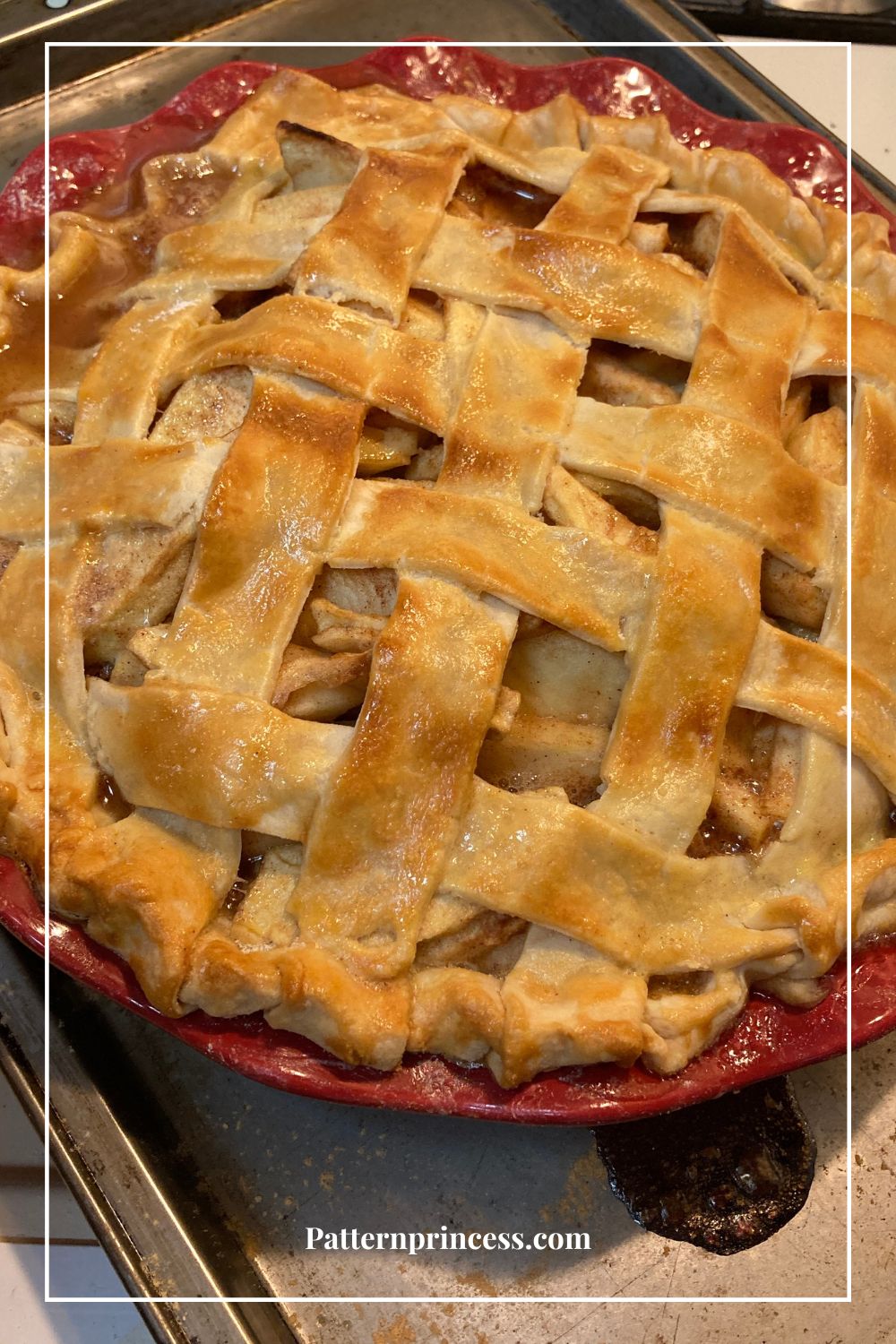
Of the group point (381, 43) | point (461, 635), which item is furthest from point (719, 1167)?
point (381, 43)

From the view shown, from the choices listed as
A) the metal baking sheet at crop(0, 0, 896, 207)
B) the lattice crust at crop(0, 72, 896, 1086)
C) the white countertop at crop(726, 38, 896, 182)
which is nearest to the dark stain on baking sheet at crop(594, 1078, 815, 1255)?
the lattice crust at crop(0, 72, 896, 1086)

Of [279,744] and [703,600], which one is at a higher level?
[703,600]

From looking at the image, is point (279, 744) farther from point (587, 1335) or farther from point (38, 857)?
point (587, 1335)

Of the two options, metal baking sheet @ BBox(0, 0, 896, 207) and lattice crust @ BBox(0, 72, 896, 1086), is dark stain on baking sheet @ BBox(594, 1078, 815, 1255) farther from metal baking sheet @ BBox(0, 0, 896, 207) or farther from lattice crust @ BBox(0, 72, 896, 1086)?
metal baking sheet @ BBox(0, 0, 896, 207)

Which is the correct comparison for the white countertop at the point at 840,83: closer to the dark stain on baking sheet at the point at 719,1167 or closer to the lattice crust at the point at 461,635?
the lattice crust at the point at 461,635

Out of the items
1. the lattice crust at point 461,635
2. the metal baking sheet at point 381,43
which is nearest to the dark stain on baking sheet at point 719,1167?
the lattice crust at point 461,635

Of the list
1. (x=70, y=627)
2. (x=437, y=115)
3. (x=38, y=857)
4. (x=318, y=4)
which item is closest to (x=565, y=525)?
(x=70, y=627)
